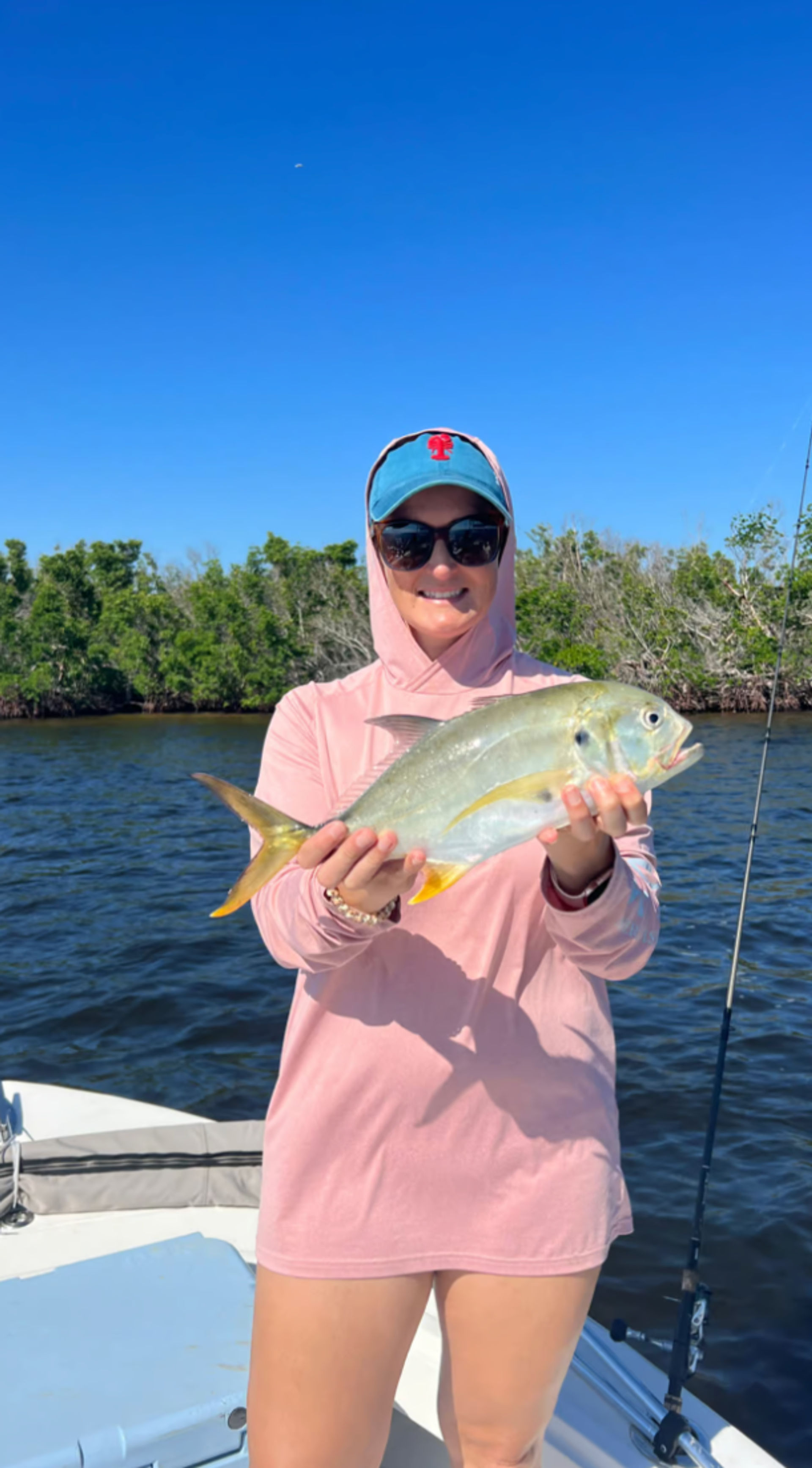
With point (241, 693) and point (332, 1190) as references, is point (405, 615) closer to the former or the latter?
point (332, 1190)

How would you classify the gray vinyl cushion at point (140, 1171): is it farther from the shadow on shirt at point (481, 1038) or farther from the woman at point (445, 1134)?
the shadow on shirt at point (481, 1038)

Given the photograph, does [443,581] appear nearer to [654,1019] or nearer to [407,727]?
[407,727]

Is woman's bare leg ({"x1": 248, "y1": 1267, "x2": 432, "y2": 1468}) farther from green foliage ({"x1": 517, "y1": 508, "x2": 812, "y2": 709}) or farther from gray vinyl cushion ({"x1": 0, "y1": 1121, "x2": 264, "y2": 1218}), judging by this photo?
green foliage ({"x1": 517, "y1": 508, "x2": 812, "y2": 709})

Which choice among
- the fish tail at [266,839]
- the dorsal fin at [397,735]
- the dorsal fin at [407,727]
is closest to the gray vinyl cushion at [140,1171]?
the fish tail at [266,839]

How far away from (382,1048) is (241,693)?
54966 mm

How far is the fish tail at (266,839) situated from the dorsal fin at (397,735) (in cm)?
11

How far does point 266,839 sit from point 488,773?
544mm

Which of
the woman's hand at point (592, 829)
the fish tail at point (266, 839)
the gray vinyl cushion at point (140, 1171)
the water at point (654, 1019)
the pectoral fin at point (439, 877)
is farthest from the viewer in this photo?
the water at point (654, 1019)

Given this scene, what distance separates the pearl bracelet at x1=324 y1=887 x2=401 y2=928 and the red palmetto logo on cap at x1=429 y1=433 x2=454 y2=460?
1069 millimetres

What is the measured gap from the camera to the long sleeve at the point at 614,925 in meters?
2.12

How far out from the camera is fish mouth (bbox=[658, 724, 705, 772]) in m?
2.26

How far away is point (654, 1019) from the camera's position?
10125 mm

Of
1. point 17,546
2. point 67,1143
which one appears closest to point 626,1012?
point 67,1143

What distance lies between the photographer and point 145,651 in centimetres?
5753
